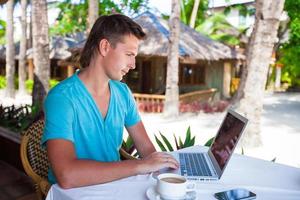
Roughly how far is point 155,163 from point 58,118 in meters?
0.53

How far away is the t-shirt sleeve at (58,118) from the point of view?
1707mm

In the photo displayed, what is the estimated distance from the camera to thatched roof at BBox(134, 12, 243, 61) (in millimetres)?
13633

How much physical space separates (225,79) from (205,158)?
17768mm

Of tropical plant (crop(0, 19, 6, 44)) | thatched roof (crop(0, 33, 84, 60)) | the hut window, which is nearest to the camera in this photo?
the hut window

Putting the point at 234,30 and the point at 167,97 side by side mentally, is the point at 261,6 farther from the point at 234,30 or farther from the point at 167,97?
the point at 234,30

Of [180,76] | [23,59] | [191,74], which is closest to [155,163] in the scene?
[180,76]

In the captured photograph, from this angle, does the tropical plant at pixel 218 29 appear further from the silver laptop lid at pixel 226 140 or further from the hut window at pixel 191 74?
the silver laptop lid at pixel 226 140

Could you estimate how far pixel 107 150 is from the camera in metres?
2.06

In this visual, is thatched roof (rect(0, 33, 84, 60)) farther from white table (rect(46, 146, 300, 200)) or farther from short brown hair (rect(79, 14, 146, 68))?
white table (rect(46, 146, 300, 200))

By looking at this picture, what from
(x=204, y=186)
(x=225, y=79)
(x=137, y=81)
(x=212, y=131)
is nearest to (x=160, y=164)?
(x=204, y=186)

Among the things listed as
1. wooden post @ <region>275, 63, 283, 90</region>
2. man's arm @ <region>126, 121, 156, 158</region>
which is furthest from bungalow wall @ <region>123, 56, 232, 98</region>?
man's arm @ <region>126, 121, 156, 158</region>

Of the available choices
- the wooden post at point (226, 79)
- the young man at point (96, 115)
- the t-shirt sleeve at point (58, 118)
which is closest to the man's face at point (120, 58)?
the young man at point (96, 115)

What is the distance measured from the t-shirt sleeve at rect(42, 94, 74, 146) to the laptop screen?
2.58 feet

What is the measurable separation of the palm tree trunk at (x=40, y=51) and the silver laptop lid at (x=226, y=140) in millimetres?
5555
